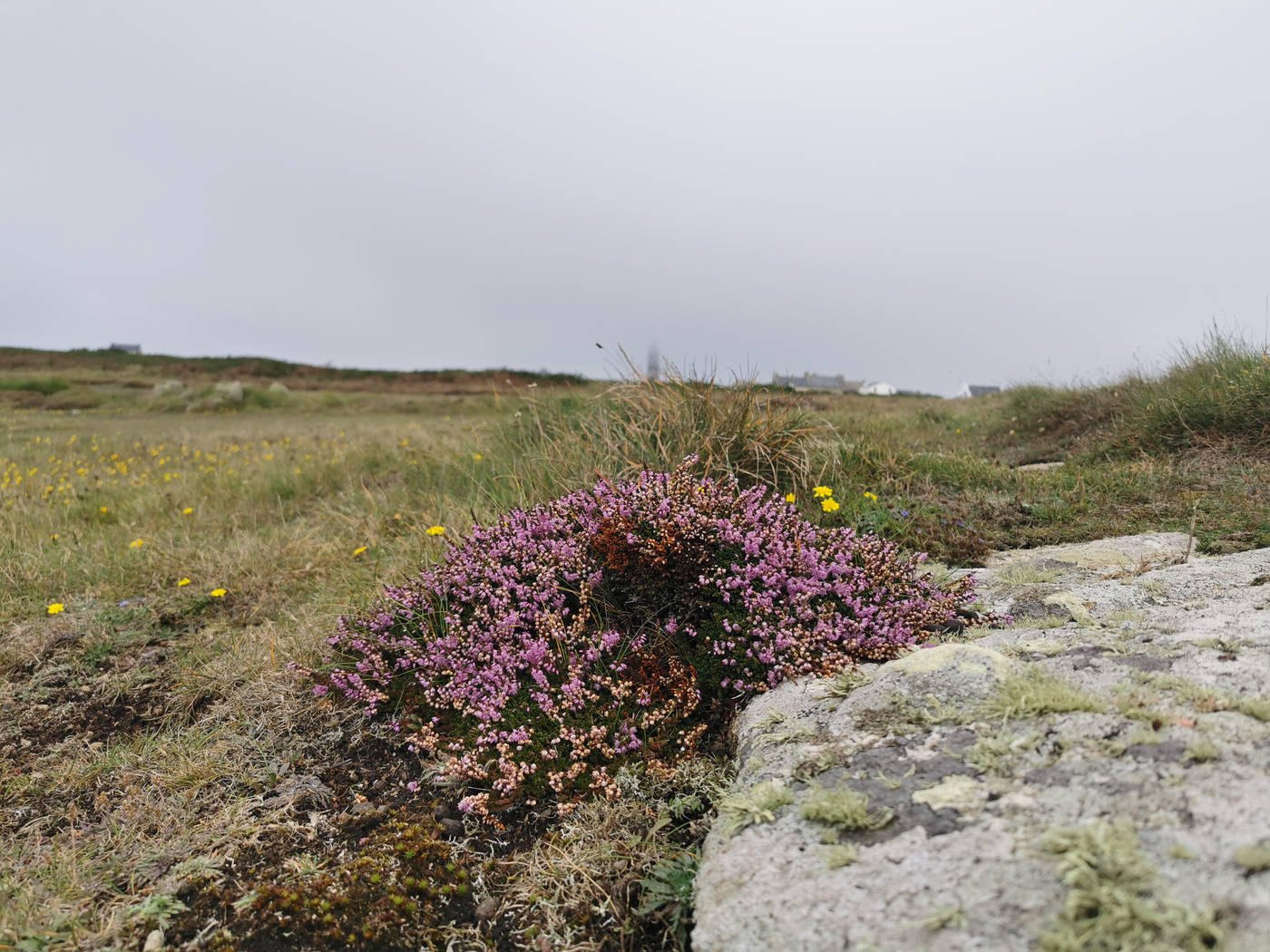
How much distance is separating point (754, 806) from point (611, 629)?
1287 mm

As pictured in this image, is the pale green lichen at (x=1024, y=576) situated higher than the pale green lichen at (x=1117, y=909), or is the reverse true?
the pale green lichen at (x=1024, y=576)

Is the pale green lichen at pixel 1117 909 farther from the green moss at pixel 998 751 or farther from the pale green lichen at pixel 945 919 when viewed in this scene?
the green moss at pixel 998 751

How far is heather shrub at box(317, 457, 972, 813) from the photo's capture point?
2662 millimetres

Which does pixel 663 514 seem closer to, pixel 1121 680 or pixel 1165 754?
pixel 1121 680

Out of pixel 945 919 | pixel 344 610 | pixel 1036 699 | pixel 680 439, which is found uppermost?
pixel 680 439

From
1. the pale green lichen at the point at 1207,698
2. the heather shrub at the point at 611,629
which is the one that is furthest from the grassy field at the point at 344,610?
the pale green lichen at the point at 1207,698

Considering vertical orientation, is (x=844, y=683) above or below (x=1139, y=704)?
below

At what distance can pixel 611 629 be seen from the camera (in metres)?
3.12

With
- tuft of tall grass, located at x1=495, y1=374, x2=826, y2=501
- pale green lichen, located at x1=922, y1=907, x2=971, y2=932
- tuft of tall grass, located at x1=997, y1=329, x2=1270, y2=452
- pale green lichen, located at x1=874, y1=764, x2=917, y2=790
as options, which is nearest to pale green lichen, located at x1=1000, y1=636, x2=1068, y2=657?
pale green lichen, located at x1=874, y1=764, x2=917, y2=790

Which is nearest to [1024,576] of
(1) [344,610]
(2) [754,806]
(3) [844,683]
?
(3) [844,683]

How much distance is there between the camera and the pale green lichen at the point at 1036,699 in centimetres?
183

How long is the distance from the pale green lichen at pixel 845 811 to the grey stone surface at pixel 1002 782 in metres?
0.02

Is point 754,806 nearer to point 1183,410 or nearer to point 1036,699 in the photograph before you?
point 1036,699

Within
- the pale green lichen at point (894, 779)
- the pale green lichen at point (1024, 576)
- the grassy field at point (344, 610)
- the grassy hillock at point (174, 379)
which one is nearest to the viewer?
the pale green lichen at point (894, 779)
